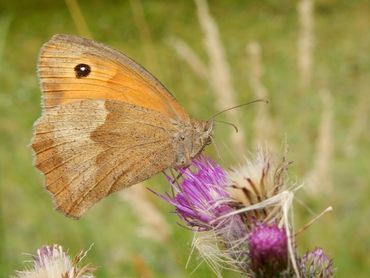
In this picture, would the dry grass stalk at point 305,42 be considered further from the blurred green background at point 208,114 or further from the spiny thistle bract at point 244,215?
the spiny thistle bract at point 244,215

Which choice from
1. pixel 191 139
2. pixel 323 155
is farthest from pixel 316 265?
pixel 323 155

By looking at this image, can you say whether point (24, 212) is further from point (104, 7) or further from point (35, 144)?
point (104, 7)

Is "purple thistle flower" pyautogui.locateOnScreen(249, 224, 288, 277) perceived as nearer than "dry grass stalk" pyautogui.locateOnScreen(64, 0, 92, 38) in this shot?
Yes

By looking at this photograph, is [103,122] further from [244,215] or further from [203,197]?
[244,215]

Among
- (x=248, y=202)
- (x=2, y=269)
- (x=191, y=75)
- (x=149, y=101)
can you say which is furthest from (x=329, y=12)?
(x=248, y=202)

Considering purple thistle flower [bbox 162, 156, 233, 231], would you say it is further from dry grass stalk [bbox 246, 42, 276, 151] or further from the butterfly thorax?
dry grass stalk [bbox 246, 42, 276, 151]

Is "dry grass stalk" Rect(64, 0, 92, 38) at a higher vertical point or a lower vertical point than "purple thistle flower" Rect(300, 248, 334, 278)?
higher

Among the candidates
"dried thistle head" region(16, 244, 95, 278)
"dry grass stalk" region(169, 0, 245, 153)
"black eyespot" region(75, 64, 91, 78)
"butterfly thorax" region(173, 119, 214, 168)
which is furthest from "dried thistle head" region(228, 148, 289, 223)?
"dry grass stalk" region(169, 0, 245, 153)
